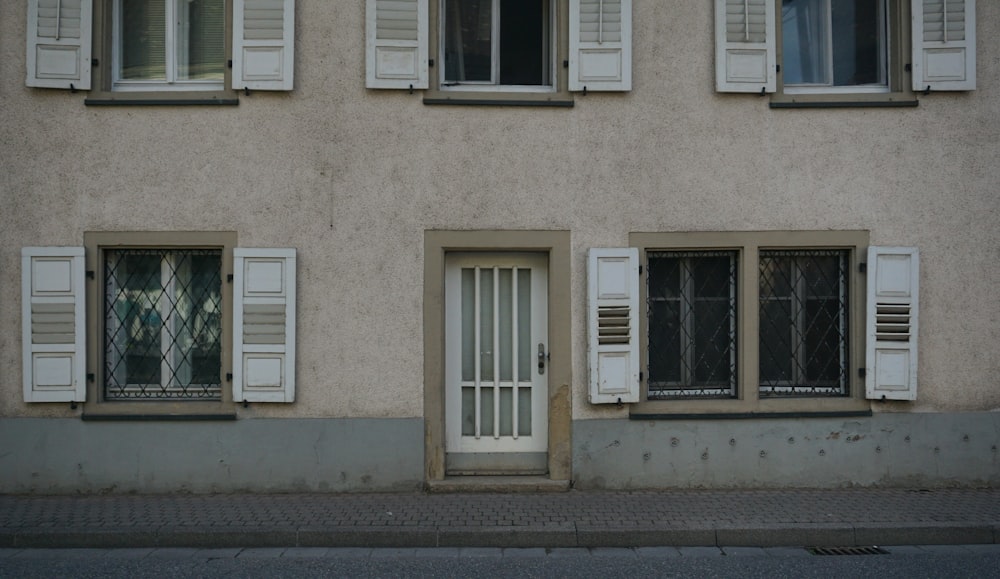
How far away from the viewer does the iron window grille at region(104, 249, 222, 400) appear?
8.16 meters

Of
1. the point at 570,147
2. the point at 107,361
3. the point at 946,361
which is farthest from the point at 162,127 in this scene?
the point at 946,361

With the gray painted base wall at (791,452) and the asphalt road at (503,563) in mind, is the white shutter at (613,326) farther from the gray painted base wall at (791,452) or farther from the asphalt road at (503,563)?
the asphalt road at (503,563)

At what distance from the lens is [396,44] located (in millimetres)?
7953

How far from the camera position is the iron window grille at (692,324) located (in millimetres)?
8320

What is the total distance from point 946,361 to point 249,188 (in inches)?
264

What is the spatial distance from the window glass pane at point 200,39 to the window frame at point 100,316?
1576 millimetres

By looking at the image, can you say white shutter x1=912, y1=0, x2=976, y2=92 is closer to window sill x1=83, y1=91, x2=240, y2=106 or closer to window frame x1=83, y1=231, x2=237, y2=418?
window sill x1=83, y1=91, x2=240, y2=106

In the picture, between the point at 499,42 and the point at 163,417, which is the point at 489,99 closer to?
the point at 499,42

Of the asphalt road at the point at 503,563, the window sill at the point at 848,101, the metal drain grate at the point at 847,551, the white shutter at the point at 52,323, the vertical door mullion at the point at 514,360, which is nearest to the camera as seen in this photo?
the asphalt road at the point at 503,563

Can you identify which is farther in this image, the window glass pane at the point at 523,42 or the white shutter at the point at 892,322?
the window glass pane at the point at 523,42

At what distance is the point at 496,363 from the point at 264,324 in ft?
7.21

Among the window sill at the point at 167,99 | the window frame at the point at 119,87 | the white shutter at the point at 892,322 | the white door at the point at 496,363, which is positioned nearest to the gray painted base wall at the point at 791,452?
the white shutter at the point at 892,322

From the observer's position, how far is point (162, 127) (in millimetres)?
7977

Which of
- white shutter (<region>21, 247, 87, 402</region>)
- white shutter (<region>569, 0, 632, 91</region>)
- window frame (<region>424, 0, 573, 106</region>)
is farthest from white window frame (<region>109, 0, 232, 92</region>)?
white shutter (<region>569, 0, 632, 91</region>)
